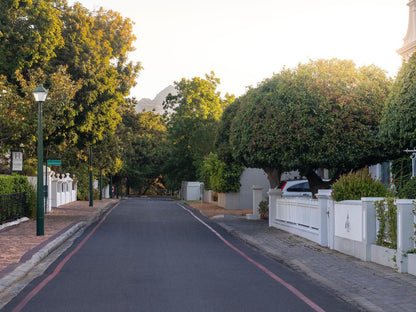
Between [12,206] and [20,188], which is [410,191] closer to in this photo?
[12,206]

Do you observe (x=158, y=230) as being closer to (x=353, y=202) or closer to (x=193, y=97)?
(x=353, y=202)

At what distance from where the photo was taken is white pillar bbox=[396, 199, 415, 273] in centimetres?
1108

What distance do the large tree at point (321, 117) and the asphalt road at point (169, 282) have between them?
551cm

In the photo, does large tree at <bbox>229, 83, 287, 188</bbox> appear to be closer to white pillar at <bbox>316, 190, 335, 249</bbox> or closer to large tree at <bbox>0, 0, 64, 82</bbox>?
white pillar at <bbox>316, 190, 335, 249</bbox>

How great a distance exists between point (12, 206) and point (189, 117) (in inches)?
1706

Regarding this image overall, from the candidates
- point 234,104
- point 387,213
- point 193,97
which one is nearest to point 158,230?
point 234,104

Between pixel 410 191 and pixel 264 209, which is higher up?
pixel 410 191

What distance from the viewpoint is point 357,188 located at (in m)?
14.9

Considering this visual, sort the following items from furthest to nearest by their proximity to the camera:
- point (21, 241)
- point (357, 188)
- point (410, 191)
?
point (21, 241)
point (357, 188)
point (410, 191)

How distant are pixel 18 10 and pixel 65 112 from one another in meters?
4.92

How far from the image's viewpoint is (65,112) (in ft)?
86.2

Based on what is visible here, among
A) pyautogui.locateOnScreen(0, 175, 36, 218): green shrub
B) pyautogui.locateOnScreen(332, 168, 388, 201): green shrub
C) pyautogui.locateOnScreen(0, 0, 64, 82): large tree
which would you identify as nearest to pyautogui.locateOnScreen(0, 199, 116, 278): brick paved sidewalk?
pyautogui.locateOnScreen(0, 175, 36, 218): green shrub

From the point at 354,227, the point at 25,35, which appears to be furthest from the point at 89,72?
the point at 354,227

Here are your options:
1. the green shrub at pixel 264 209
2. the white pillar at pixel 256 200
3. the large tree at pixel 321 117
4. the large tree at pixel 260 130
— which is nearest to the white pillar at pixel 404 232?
the large tree at pixel 321 117
